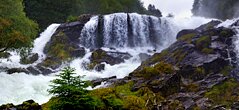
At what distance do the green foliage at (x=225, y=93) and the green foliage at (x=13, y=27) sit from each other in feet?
40.5

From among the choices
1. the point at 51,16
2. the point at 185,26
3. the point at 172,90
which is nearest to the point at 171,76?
the point at 172,90

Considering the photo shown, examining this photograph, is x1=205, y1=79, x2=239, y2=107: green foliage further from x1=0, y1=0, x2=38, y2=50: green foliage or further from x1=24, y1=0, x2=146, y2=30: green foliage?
x1=24, y1=0, x2=146, y2=30: green foliage

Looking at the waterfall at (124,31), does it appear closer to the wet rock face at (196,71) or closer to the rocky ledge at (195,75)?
the wet rock face at (196,71)

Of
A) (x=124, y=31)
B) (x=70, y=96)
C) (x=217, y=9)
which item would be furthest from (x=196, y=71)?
(x=217, y=9)

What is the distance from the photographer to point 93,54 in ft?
134

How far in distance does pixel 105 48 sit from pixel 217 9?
19847mm

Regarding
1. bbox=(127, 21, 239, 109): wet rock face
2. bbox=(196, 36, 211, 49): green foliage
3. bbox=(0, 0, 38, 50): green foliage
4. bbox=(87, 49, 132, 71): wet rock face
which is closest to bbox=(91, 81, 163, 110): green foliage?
bbox=(127, 21, 239, 109): wet rock face

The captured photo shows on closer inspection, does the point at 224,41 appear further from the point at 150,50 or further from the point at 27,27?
the point at 150,50

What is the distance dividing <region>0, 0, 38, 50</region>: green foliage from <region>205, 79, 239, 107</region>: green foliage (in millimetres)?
12344

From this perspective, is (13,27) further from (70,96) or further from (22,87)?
(70,96)

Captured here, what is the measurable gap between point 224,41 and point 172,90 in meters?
9.85

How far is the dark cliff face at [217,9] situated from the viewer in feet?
173

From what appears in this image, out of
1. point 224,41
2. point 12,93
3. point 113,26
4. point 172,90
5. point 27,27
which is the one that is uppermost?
point 113,26

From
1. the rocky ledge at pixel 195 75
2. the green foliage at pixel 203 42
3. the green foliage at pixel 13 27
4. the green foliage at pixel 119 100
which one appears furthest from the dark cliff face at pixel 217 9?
the green foliage at pixel 119 100
